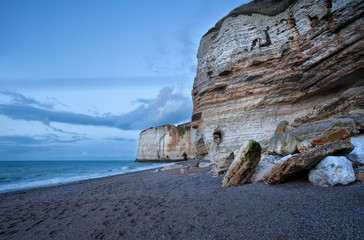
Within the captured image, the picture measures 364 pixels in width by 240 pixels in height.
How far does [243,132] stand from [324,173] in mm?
7865

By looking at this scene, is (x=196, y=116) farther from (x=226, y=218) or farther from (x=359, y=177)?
(x=226, y=218)

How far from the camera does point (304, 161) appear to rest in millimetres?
3211

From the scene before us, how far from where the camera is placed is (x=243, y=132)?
10797 millimetres

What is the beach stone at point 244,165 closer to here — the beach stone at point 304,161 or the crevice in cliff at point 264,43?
the beach stone at point 304,161

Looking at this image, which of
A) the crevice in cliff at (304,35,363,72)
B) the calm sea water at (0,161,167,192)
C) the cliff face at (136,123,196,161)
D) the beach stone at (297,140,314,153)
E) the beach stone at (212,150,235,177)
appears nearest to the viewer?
the beach stone at (297,140,314,153)

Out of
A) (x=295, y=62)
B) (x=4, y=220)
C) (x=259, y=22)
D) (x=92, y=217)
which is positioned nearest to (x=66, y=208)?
(x=4, y=220)

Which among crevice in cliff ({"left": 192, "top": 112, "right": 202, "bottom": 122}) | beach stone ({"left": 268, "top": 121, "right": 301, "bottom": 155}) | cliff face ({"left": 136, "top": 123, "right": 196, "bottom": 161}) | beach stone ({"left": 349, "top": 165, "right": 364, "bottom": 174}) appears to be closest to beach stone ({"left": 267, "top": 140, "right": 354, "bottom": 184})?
beach stone ({"left": 349, "top": 165, "right": 364, "bottom": 174})

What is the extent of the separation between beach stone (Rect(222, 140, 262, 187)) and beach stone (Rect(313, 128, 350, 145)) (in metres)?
1.83

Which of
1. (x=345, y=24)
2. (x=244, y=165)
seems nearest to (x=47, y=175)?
(x=244, y=165)

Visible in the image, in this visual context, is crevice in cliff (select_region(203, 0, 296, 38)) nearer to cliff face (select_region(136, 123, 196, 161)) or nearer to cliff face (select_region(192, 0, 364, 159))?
cliff face (select_region(192, 0, 364, 159))

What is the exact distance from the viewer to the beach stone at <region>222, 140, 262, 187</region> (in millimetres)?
4168

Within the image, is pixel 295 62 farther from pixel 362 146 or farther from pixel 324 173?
pixel 324 173

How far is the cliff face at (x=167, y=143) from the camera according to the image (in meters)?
34.9

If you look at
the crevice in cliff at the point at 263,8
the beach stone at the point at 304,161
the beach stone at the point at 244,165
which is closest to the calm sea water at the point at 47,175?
the beach stone at the point at 244,165
